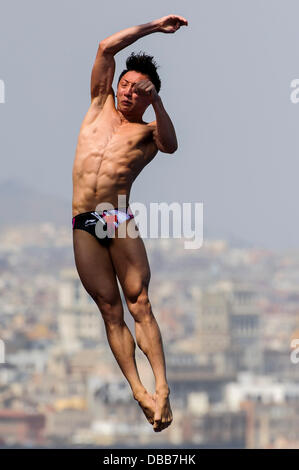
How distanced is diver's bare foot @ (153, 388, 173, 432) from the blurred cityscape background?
182ft

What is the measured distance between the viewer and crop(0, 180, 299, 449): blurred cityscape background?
7250cm

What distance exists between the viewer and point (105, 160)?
894 cm

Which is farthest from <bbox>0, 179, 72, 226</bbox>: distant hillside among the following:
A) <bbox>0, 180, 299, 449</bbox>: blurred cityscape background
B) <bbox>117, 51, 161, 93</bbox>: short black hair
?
<bbox>117, 51, 161, 93</bbox>: short black hair

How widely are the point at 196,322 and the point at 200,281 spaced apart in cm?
837

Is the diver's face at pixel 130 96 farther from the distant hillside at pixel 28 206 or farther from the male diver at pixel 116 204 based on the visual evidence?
the distant hillside at pixel 28 206

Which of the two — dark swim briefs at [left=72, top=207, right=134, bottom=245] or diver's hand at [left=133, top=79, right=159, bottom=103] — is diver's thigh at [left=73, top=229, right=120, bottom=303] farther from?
diver's hand at [left=133, top=79, right=159, bottom=103]

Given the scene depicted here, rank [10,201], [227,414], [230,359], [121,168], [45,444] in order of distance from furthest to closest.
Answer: [10,201] → [230,359] → [227,414] → [45,444] → [121,168]

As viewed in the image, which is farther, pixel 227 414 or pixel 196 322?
pixel 196 322

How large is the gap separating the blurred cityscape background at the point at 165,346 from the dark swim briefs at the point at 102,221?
5541 cm

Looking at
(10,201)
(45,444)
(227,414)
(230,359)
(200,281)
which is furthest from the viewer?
(10,201)

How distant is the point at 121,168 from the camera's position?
8930mm

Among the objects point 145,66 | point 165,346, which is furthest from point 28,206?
point 145,66

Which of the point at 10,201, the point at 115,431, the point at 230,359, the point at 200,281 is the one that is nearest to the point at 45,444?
the point at 115,431

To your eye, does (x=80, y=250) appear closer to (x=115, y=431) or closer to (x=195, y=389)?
(x=115, y=431)
